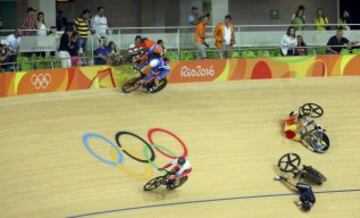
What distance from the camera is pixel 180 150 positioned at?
50.9ft

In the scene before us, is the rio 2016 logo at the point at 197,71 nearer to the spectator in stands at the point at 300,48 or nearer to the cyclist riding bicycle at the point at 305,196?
the spectator in stands at the point at 300,48

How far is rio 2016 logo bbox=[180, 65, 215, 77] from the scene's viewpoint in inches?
733

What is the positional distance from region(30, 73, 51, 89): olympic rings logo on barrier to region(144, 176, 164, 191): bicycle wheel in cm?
390

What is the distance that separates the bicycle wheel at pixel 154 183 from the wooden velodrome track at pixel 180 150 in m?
0.14

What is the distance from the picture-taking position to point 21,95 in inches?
643

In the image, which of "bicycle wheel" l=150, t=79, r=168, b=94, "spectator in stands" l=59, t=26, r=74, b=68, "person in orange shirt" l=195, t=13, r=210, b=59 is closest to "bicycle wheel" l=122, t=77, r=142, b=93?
"bicycle wheel" l=150, t=79, r=168, b=94

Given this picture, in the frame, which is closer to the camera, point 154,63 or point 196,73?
point 154,63

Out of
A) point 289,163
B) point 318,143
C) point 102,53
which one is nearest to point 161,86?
point 102,53

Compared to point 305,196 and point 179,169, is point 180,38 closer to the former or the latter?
point 179,169

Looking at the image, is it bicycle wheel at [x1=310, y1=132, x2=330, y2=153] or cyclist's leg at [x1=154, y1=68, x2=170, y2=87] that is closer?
bicycle wheel at [x1=310, y1=132, x2=330, y2=153]

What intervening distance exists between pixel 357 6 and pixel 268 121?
34.7 ft

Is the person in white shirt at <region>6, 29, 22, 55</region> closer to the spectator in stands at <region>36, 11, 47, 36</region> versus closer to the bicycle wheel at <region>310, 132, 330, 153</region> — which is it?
the spectator in stands at <region>36, 11, 47, 36</region>

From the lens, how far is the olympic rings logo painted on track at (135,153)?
1460 centimetres

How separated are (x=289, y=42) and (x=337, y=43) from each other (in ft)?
4.25
